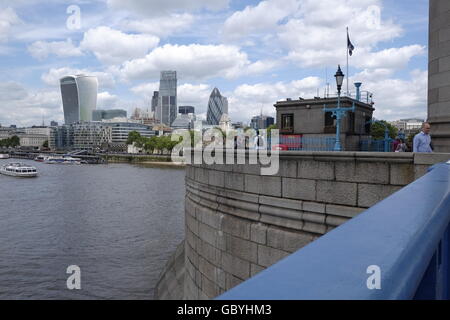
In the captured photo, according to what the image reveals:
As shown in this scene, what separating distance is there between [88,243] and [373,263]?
994 inches

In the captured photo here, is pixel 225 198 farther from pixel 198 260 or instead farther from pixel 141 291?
pixel 141 291

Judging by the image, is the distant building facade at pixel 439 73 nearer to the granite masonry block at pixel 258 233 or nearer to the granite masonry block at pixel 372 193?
the granite masonry block at pixel 372 193

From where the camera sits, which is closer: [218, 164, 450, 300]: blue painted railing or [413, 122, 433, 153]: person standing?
[218, 164, 450, 300]: blue painted railing

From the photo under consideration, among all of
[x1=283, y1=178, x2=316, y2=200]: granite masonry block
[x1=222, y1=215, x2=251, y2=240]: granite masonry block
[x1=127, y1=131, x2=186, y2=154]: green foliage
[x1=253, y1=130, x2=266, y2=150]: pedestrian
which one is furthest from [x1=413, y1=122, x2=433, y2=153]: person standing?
[x1=127, y1=131, x2=186, y2=154]: green foliage

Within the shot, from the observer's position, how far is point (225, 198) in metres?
9.73

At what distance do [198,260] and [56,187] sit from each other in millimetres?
47405

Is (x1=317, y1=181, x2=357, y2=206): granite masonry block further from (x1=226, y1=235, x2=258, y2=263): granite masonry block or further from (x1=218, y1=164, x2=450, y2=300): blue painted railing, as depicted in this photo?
(x1=218, y1=164, x2=450, y2=300): blue painted railing

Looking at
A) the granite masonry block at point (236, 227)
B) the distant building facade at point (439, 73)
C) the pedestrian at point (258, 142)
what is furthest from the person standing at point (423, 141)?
the pedestrian at point (258, 142)

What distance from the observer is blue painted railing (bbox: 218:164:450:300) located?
3.00 feet

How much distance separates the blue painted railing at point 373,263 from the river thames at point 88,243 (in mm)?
16651

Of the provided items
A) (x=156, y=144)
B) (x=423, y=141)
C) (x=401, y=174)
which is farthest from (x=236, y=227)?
(x=156, y=144)

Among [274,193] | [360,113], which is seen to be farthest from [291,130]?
[274,193]

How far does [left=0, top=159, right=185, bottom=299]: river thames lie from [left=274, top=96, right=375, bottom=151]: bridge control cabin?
9.75 meters

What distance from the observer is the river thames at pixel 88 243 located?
1819 cm
